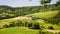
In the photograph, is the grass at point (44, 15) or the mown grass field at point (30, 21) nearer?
the mown grass field at point (30, 21)

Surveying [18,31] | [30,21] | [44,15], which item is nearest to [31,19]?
[30,21]

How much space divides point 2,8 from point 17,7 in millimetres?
424

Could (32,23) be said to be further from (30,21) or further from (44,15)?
(44,15)

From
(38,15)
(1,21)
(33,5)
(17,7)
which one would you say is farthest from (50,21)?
(1,21)

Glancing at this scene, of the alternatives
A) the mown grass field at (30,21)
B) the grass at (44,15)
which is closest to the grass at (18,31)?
the mown grass field at (30,21)

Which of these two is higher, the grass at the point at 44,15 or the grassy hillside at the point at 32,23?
the grass at the point at 44,15

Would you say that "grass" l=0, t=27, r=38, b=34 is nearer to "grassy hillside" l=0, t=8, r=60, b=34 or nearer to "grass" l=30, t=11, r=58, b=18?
"grassy hillside" l=0, t=8, r=60, b=34

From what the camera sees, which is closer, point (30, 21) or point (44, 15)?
point (30, 21)

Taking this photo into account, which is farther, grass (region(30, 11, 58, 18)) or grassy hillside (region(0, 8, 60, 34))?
grass (region(30, 11, 58, 18))

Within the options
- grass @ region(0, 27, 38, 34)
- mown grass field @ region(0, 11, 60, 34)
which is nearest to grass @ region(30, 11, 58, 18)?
mown grass field @ region(0, 11, 60, 34)

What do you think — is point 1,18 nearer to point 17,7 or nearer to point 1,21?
point 1,21

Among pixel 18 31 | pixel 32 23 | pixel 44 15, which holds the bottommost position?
pixel 18 31

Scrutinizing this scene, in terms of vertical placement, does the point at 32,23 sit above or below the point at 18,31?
above

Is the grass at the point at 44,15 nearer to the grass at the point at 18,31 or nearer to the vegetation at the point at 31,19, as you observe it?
the vegetation at the point at 31,19
